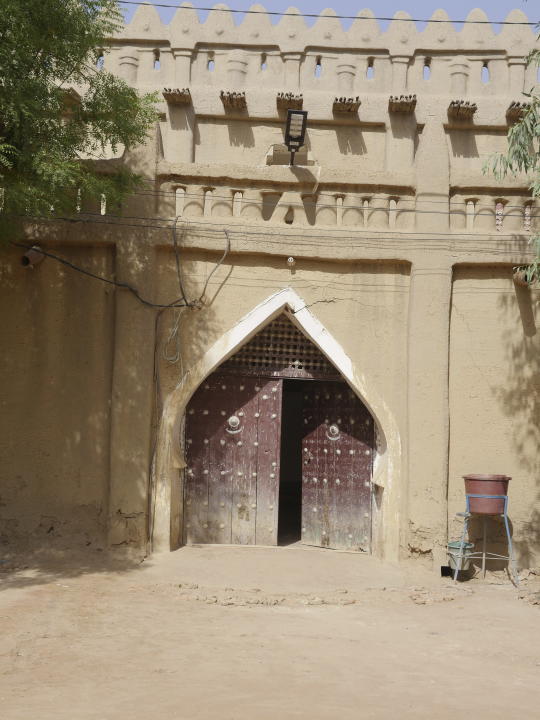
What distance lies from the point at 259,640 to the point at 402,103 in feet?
32.2

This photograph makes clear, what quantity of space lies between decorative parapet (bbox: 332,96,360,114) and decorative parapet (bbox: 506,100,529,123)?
2656 mm

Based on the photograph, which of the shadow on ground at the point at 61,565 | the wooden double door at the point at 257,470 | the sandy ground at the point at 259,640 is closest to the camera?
the sandy ground at the point at 259,640

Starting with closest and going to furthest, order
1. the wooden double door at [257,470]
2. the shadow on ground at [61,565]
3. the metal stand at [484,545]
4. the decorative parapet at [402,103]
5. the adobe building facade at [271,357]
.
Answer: the shadow on ground at [61,565] → the metal stand at [484,545] → the adobe building facade at [271,357] → the wooden double door at [257,470] → the decorative parapet at [402,103]

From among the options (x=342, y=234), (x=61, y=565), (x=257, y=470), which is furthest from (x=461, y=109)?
(x=61, y=565)

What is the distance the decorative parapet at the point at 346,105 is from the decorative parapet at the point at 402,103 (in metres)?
0.61

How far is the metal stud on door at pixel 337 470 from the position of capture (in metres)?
9.30

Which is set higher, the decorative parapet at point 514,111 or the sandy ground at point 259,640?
the decorative parapet at point 514,111

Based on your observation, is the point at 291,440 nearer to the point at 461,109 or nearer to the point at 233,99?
the point at 233,99

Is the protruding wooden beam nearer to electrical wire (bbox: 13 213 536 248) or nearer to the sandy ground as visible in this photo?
electrical wire (bbox: 13 213 536 248)

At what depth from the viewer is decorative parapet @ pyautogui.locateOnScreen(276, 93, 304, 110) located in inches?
502

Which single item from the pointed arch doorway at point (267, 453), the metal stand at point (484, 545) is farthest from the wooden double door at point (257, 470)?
the metal stand at point (484, 545)

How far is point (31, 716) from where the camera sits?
4.11 m

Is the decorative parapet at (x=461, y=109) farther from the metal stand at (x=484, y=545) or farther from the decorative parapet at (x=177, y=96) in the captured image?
the metal stand at (x=484, y=545)

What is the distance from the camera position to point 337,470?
944cm
